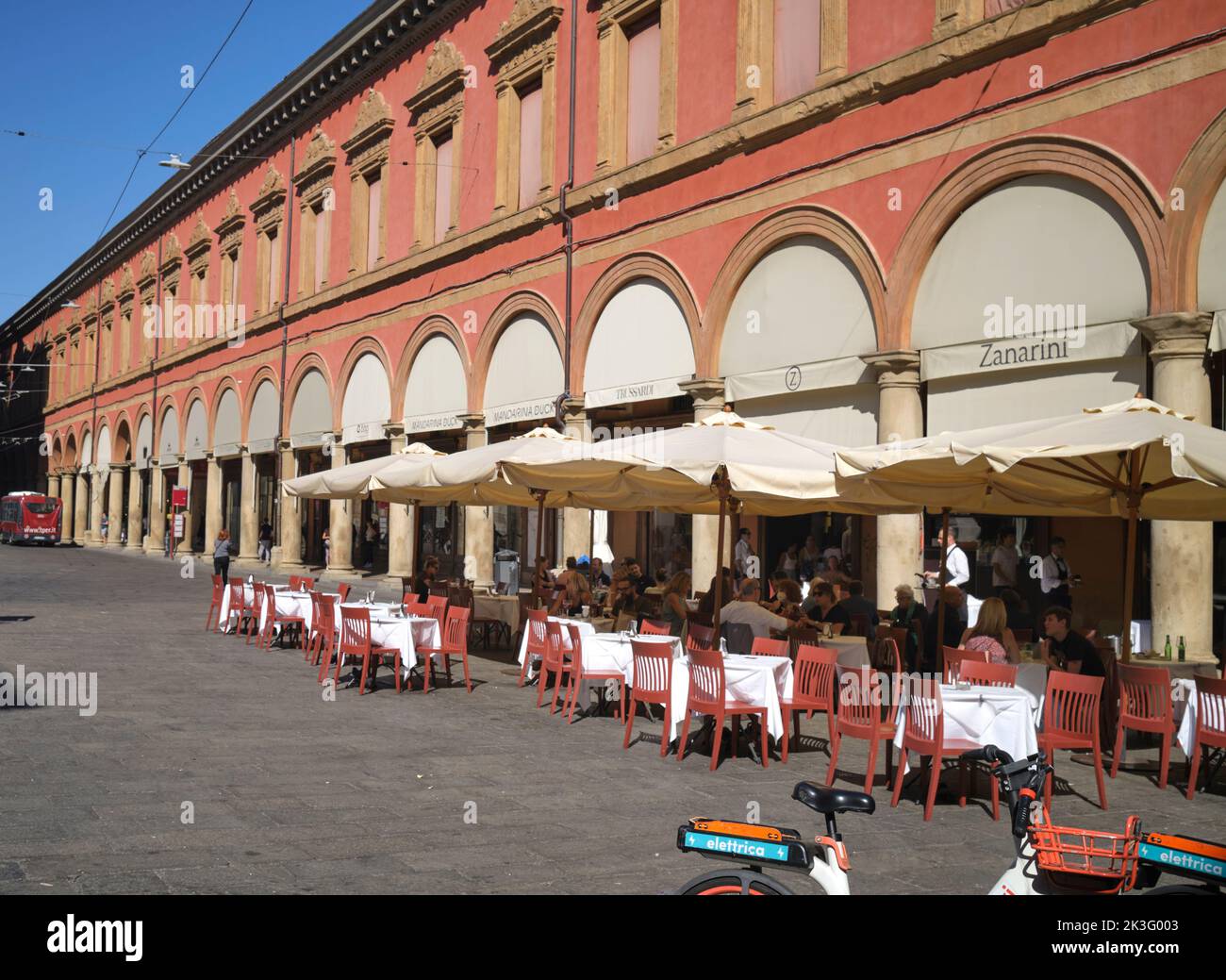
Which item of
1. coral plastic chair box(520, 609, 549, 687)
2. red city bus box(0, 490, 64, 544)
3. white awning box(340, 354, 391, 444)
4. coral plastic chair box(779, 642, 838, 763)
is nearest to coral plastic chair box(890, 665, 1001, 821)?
coral plastic chair box(779, 642, 838, 763)

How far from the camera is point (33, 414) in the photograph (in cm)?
7375

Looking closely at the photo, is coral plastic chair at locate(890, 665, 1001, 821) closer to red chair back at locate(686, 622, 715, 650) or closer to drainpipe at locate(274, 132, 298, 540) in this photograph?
red chair back at locate(686, 622, 715, 650)

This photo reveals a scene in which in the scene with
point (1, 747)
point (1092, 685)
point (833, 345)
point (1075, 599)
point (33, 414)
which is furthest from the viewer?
point (33, 414)

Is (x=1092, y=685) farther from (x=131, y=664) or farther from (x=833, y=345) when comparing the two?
(x=131, y=664)

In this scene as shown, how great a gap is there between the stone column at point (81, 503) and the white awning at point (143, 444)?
12.8m

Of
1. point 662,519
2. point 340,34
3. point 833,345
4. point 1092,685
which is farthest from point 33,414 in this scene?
point 1092,685

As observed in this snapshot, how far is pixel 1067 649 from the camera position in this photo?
8.76 m

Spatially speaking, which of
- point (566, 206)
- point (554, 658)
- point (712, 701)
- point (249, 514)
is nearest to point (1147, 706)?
point (712, 701)

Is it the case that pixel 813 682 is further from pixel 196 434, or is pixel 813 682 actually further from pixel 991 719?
pixel 196 434

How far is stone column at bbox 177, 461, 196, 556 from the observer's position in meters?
43.4

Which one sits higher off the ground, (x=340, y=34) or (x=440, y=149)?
(x=340, y=34)

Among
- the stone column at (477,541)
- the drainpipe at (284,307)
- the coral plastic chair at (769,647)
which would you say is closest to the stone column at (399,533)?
the stone column at (477,541)

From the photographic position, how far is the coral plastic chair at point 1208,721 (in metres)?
7.82
